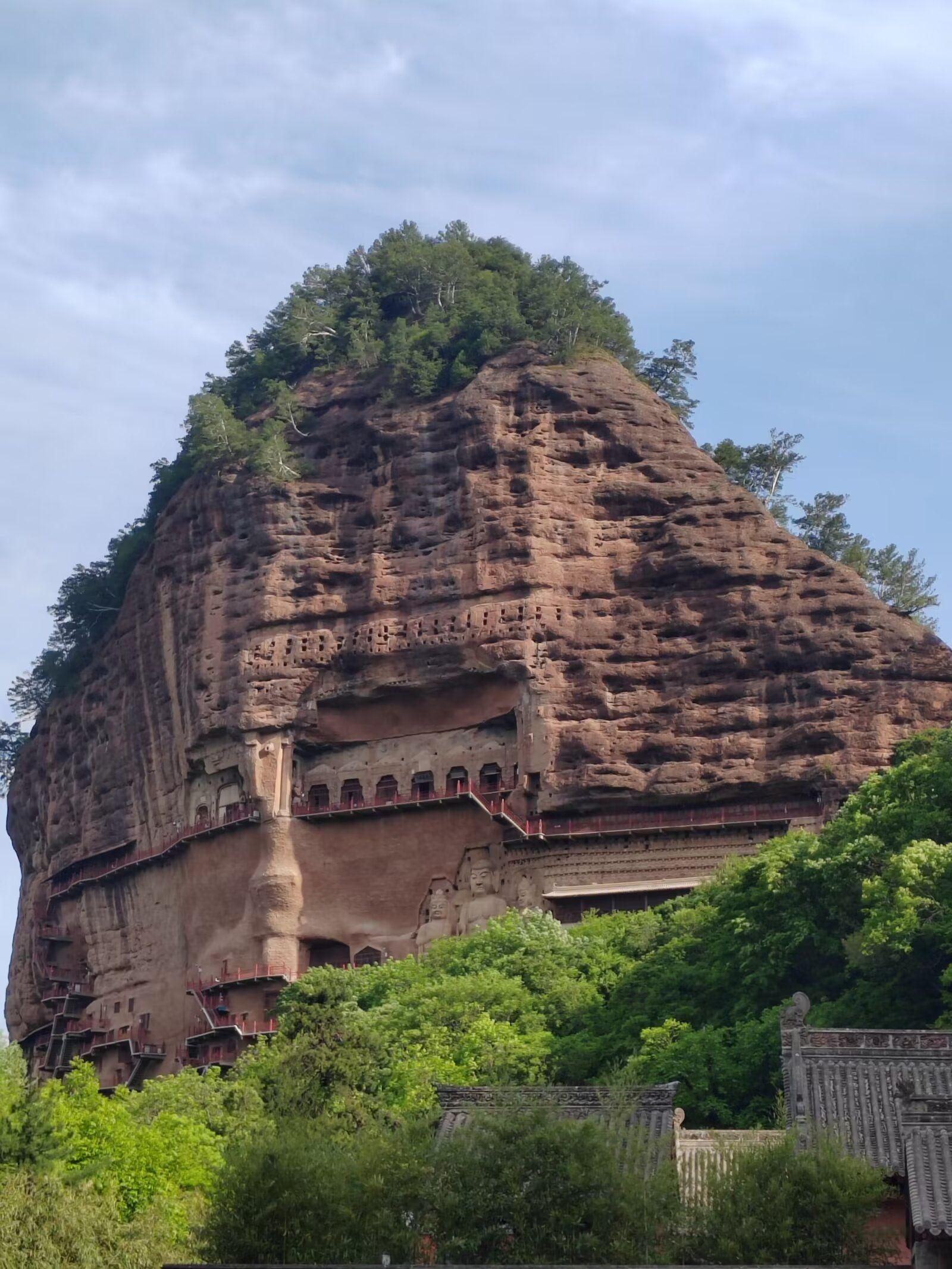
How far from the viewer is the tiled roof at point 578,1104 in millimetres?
26880

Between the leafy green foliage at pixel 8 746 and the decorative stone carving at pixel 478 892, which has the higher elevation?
the leafy green foliage at pixel 8 746

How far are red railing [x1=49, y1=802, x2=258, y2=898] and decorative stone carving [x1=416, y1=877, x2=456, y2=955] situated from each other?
5138 mm

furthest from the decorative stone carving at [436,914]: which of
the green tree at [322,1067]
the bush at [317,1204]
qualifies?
the bush at [317,1204]

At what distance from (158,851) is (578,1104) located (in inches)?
1429

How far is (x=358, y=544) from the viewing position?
204 ft

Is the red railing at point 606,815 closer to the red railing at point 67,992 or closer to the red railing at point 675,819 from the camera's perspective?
the red railing at point 675,819

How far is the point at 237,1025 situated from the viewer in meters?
56.9

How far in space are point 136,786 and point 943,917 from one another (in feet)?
106

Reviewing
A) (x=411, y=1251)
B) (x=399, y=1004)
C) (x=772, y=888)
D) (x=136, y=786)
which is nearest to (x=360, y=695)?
(x=136, y=786)

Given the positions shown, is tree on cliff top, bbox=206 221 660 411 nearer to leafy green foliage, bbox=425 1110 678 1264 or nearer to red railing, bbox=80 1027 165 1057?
red railing, bbox=80 1027 165 1057

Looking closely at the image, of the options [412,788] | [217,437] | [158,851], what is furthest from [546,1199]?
[217,437]

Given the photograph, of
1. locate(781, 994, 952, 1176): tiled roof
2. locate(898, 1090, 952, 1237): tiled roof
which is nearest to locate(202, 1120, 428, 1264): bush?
locate(781, 994, 952, 1176): tiled roof

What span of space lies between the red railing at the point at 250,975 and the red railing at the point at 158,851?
385 cm

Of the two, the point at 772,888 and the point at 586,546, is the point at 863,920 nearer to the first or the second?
the point at 772,888
